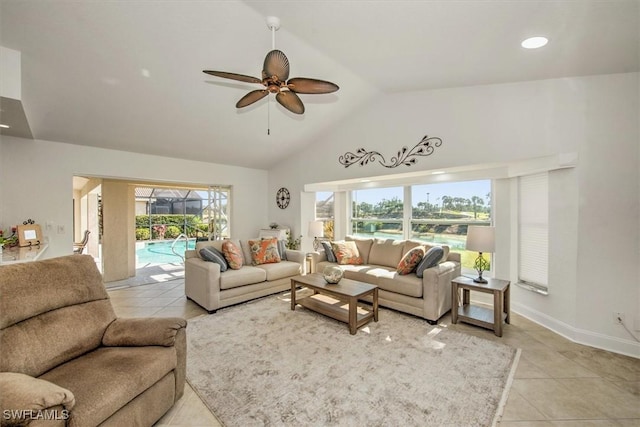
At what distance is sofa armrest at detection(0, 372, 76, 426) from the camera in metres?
1.07

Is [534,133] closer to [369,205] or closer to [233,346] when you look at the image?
[369,205]

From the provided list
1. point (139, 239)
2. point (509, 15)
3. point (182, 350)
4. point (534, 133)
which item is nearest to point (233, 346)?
point (182, 350)

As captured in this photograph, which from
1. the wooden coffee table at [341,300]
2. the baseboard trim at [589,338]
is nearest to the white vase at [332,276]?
the wooden coffee table at [341,300]

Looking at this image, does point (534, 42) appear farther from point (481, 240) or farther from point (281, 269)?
point (281, 269)

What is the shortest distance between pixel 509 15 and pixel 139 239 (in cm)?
1241

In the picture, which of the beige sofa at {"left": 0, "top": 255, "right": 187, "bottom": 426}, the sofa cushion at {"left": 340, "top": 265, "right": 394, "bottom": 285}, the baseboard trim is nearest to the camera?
the beige sofa at {"left": 0, "top": 255, "right": 187, "bottom": 426}

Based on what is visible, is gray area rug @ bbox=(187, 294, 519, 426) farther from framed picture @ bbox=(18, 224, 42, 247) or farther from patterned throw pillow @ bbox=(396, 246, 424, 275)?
framed picture @ bbox=(18, 224, 42, 247)

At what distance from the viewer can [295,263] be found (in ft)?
15.1

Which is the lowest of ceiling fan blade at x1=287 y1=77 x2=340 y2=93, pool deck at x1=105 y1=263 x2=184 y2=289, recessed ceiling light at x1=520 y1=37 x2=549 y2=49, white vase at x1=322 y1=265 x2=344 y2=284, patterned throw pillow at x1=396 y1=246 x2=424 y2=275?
pool deck at x1=105 y1=263 x2=184 y2=289

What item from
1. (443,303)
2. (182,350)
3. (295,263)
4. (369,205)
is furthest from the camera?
(369,205)

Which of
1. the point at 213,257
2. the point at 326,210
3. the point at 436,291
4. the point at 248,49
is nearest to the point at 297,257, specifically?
the point at 213,257

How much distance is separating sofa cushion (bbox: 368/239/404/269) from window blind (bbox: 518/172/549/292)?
5.27ft

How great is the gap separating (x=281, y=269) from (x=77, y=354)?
2.79 m

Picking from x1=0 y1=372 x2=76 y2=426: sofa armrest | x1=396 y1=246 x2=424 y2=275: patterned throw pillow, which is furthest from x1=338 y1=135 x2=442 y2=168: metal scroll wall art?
x1=0 y1=372 x2=76 y2=426: sofa armrest
